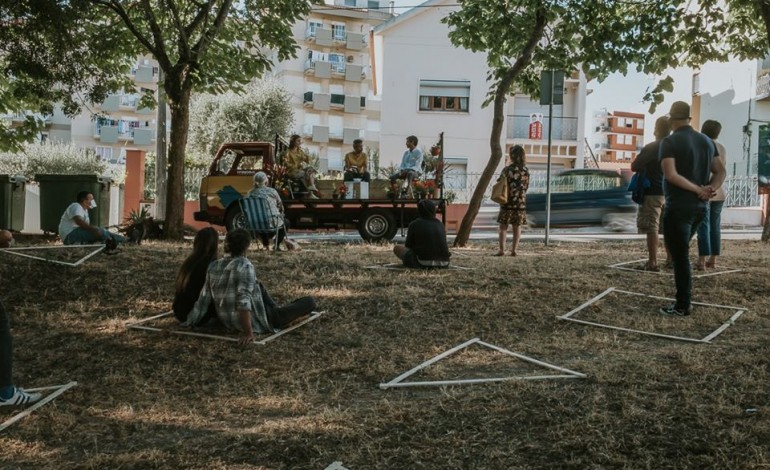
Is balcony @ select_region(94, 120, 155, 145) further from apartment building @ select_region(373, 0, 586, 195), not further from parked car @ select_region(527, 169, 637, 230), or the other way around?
parked car @ select_region(527, 169, 637, 230)

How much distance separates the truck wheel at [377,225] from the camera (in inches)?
549

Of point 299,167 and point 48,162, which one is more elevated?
point 48,162

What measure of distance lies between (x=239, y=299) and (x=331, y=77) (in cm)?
4706

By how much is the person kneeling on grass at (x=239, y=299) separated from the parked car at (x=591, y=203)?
570 inches

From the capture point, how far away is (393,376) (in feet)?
16.6

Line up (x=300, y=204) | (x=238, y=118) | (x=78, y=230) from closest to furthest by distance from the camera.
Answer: (x=78, y=230), (x=300, y=204), (x=238, y=118)

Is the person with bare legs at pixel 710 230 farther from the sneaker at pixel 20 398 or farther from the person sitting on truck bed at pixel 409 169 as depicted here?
the sneaker at pixel 20 398

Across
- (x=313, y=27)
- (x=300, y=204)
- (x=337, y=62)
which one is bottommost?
(x=300, y=204)

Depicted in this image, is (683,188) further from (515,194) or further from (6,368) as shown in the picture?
(6,368)

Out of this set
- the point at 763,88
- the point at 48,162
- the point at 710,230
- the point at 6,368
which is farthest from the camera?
the point at 48,162

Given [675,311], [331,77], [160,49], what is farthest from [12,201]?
[331,77]

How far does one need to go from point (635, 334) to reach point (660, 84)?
299cm

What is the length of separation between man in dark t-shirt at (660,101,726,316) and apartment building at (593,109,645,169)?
95.6m

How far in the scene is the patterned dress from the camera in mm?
10164
